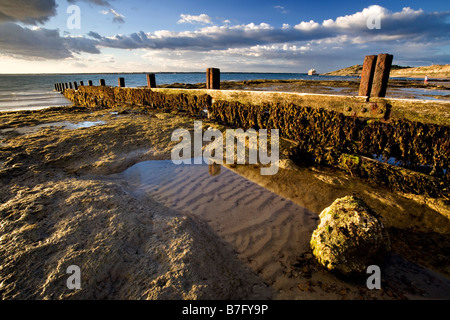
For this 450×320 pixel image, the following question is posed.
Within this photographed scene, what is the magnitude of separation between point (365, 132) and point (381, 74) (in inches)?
47.2

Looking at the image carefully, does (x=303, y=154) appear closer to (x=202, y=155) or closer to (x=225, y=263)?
(x=202, y=155)

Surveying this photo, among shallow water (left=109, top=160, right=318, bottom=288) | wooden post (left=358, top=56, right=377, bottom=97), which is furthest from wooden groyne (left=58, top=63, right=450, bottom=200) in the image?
shallow water (left=109, top=160, right=318, bottom=288)

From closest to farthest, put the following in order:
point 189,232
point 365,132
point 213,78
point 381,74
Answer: point 189,232 → point 381,74 → point 365,132 → point 213,78

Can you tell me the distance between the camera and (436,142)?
3.48 meters

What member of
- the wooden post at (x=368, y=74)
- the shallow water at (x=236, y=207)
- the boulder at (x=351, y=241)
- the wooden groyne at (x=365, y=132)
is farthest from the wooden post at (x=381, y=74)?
the shallow water at (x=236, y=207)

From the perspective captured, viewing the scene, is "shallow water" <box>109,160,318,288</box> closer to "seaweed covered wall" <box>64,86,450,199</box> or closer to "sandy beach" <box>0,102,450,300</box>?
"sandy beach" <box>0,102,450,300</box>

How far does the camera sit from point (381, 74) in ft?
13.6

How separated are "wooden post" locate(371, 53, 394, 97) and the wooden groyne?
217 mm

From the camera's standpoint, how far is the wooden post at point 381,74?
4.11m

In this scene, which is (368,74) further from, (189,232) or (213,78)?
(213,78)

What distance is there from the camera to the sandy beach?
90.7 inches

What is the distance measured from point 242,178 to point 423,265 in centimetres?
331

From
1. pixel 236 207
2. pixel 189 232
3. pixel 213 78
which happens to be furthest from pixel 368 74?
pixel 213 78
